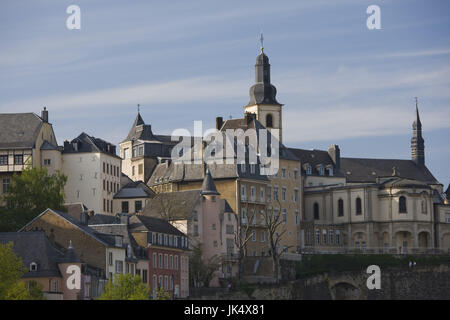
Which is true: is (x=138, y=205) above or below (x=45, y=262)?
above

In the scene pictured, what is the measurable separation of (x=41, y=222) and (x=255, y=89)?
207ft

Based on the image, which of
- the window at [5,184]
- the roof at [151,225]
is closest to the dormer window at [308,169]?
the window at [5,184]

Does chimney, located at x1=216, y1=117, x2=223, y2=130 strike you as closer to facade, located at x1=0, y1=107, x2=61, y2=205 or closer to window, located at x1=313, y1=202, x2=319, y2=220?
window, located at x1=313, y1=202, x2=319, y2=220

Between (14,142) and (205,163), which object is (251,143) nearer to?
(205,163)

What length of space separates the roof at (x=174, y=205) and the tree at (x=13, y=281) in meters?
35.7

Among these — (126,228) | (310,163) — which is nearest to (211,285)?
(126,228)

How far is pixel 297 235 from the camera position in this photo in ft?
494

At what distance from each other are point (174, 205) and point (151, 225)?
13.5 metres

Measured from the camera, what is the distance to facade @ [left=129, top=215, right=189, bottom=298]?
4478 inches

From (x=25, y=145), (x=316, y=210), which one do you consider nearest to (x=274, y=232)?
(x=316, y=210)

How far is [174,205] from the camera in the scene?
130 metres

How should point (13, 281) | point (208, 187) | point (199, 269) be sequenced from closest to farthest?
point (13, 281), point (199, 269), point (208, 187)

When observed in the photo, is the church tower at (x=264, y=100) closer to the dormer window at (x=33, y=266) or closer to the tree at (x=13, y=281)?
the dormer window at (x=33, y=266)

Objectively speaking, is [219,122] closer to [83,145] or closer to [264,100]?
[264,100]
